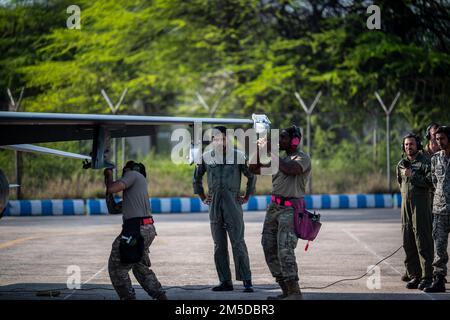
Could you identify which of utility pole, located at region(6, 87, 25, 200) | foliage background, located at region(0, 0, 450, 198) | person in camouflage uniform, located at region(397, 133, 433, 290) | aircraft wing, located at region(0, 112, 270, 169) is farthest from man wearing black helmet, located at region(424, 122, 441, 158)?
foliage background, located at region(0, 0, 450, 198)

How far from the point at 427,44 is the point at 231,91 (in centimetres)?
835

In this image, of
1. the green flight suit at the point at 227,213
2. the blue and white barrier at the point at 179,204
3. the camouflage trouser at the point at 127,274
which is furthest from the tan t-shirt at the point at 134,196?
the blue and white barrier at the point at 179,204

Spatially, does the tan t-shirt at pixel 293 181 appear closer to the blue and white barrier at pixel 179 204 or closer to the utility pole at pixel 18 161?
the blue and white barrier at pixel 179 204

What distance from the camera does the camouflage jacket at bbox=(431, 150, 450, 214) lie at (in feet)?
36.1

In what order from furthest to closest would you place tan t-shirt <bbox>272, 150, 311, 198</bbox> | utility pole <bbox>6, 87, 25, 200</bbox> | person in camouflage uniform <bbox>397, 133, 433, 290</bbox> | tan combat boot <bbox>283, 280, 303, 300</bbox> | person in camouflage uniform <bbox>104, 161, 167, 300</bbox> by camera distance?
utility pole <bbox>6, 87, 25, 200</bbox> < person in camouflage uniform <bbox>397, 133, 433, 290</bbox> < tan t-shirt <bbox>272, 150, 311, 198</bbox> < tan combat boot <bbox>283, 280, 303, 300</bbox> < person in camouflage uniform <bbox>104, 161, 167, 300</bbox>

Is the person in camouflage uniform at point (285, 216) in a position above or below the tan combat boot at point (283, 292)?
above

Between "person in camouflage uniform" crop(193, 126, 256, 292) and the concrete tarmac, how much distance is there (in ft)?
0.92

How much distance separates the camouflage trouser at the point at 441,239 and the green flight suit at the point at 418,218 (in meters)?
0.32

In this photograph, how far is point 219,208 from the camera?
11.4 m

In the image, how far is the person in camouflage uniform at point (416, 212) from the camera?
11.5m

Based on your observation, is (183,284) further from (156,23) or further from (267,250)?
(156,23)

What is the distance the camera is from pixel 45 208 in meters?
27.2

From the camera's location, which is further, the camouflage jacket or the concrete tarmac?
the concrete tarmac

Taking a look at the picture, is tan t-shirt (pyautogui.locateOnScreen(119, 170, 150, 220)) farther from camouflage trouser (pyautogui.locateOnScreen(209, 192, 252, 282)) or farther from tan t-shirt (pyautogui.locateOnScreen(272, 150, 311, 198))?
camouflage trouser (pyautogui.locateOnScreen(209, 192, 252, 282))
